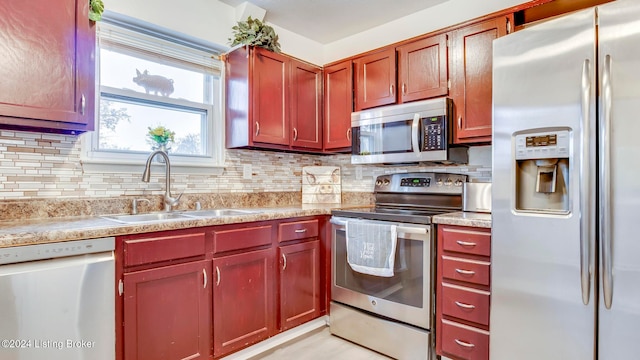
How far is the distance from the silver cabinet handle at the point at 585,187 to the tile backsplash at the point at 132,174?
1034mm

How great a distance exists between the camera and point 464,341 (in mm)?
1910

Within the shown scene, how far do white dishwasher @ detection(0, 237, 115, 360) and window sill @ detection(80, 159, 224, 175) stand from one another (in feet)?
2.44

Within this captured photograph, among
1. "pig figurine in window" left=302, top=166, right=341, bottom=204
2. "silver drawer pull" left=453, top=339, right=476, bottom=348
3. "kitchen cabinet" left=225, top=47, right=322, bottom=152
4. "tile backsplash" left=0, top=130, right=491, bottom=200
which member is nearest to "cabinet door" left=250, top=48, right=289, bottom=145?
"kitchen cabinet" left=225, top=47, right=322, bottom=152

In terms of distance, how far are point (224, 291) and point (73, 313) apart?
718 millimetres

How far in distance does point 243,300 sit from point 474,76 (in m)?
2.01

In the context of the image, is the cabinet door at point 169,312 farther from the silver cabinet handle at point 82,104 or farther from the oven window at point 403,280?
the oven window at point 403,280

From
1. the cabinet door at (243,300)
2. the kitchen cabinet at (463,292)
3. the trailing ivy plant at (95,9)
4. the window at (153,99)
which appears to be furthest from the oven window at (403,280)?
the trailing ivy plant at (95,9)

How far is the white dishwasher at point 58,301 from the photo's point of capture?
1310 mm

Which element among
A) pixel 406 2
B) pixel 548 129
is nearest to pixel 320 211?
pixel 548 129

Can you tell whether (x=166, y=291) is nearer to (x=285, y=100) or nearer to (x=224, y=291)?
(x=224, y=291)

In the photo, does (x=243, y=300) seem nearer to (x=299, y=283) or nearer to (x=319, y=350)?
(x=299, y=283)

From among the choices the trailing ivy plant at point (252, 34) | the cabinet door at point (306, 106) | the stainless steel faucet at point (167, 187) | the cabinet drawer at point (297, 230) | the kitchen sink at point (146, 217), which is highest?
the trailing ivy plant at point (252, 34)

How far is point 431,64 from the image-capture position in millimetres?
2451

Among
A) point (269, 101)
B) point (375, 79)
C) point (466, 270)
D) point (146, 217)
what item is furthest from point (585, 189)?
point (146, 217)
